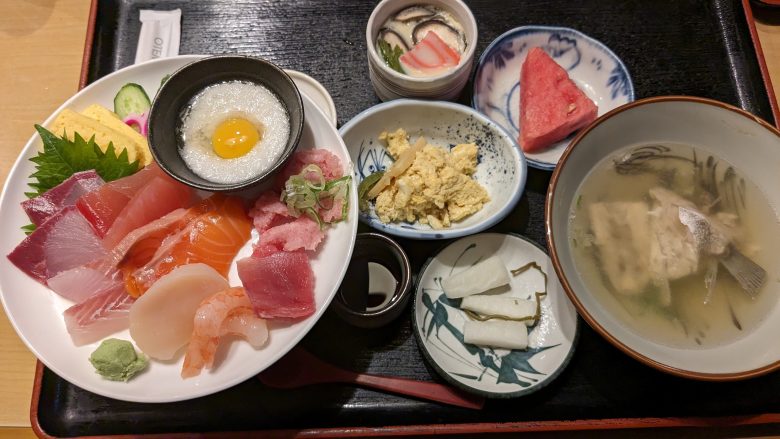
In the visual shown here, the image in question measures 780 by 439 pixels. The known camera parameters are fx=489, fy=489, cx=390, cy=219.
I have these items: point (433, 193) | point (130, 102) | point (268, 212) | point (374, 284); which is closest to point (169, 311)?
point (268, 212)

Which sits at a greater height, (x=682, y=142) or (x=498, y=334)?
(x=682, y=142)

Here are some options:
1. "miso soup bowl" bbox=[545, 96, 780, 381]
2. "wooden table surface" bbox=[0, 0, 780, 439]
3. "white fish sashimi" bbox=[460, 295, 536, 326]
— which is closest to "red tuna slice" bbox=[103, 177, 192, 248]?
"wooden table surface" bbox=[0, 0, 780, 439]

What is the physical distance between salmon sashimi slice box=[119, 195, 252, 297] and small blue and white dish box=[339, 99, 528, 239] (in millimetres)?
508

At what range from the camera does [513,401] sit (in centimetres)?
181

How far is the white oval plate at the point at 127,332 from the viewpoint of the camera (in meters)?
1.56

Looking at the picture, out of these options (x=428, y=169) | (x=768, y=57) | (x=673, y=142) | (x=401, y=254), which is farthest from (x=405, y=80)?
(x=768, y=57)

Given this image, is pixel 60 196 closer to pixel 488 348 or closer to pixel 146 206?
pixel 146 206

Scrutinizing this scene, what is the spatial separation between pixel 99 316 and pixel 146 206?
40 cm

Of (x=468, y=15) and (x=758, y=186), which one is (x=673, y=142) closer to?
(x=758, y=186)

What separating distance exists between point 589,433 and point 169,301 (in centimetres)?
160

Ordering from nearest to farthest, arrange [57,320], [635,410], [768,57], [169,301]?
[169,301]
[57,320]
[635,410]
[768,57]

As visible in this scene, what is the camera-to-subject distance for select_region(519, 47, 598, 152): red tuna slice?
6.95ft

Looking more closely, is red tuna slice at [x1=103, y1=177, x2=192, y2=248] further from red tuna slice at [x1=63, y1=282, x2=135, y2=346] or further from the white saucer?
the white saucer

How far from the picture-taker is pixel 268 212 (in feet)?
5.79
